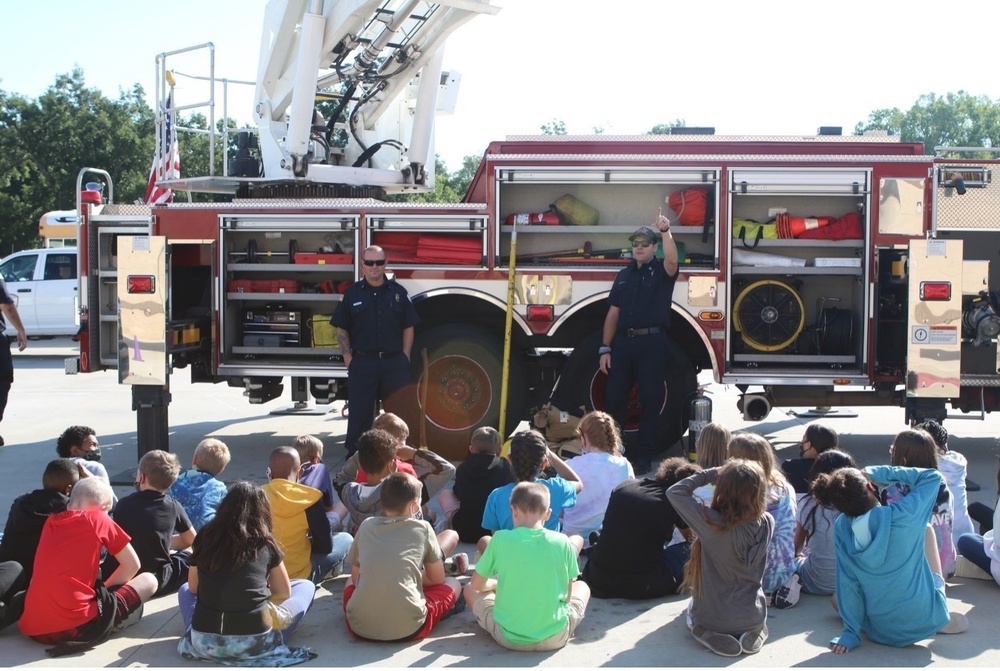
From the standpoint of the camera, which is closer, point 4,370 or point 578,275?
point 578,275

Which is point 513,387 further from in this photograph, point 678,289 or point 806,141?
point 806,141

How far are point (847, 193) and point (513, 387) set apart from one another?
3.05 meters

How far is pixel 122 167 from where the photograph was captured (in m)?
31.5

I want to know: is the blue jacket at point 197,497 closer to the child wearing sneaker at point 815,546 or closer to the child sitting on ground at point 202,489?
the child sitting on ground at point 202,489

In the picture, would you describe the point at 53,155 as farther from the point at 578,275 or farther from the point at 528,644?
the point at 528,644

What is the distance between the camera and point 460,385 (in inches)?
359

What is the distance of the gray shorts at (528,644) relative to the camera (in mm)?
4766

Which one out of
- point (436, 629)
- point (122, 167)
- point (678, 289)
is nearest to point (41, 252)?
point (122, 167)

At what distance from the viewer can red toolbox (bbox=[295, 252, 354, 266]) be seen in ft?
→ 29.8

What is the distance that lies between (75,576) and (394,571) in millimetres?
1378

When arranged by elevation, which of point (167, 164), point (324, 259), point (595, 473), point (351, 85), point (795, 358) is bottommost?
point (595, 473)

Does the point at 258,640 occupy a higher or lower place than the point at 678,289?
lower

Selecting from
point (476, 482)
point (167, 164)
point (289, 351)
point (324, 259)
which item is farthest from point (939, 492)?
point (167, 164)

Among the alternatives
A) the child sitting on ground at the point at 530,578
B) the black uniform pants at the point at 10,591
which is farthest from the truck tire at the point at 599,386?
the black uniform pants at the point at 10,591
